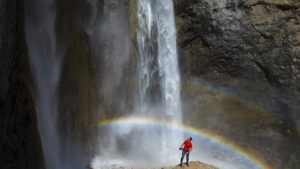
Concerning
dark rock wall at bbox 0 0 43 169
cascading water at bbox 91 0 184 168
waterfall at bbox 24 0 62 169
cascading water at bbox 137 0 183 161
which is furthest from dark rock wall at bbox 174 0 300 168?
dark rock wall at bbox 0 0 43 169

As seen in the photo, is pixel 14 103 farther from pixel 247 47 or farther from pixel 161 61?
pixel 247 47

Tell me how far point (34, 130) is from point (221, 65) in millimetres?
12386

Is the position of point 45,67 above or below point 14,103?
above

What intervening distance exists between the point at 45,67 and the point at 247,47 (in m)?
10.7

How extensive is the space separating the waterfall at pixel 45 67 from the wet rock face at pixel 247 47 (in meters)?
8.49

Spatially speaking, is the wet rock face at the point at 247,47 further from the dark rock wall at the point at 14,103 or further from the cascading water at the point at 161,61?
the dark rock wall at the point at 14,103

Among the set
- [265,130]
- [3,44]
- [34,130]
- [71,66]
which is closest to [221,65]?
[265,130]

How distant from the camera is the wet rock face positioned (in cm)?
1759

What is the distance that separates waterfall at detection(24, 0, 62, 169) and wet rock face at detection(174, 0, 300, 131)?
8485 millimetres

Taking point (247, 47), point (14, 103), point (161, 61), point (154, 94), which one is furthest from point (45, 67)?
point (247, 47)

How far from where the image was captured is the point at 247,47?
1839cm

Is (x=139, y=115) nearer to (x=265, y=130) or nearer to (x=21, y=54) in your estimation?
(x=265, y=130)

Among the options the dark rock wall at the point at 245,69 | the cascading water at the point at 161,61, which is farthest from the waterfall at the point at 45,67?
the dark rock wall at the point at 245,69

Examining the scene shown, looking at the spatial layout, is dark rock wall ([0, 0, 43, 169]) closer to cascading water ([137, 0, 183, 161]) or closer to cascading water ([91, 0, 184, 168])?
cascading water ([91, 0, 184, 168])
